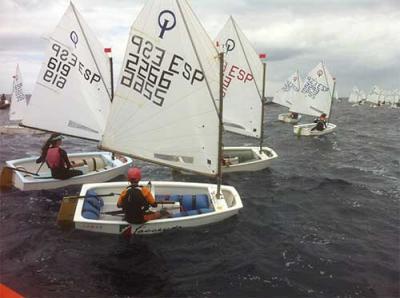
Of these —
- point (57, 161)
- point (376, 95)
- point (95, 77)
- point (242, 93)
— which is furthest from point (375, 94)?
point (57, 161)

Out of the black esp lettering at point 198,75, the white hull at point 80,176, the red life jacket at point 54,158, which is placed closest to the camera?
the black esp lettering at point 198,75

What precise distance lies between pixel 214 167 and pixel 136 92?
127 inches

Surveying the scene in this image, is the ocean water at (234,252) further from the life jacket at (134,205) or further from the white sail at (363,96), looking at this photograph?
the white sail at (363,96)

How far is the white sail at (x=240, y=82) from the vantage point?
62.1 ft

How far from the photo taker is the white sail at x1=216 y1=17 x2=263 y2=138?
18.9 m

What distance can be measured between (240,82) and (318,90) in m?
19.7

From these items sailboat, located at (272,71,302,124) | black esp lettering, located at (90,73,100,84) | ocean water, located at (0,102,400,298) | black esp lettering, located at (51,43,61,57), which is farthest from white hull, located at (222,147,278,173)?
sailboat, located at (272,71,302,124)

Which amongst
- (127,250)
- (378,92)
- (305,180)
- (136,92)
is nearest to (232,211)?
(127,250)

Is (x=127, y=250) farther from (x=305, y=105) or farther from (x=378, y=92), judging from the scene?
(x=378, y=92)

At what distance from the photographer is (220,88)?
11008mm

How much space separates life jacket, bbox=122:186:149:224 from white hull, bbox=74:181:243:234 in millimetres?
213

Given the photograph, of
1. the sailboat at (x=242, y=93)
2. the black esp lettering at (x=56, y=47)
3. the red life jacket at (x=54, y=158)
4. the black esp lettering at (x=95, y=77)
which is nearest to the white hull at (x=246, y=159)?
the sailboat at (x=242, y=93)

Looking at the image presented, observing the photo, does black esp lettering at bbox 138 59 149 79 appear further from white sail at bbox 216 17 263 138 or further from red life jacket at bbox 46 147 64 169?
white sail at bbox 216 17 263 138

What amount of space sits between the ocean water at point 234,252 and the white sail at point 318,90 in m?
21.5
